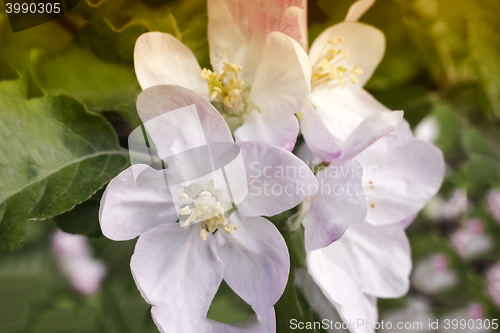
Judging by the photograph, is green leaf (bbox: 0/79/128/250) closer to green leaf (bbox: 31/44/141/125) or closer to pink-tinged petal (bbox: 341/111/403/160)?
green leaf (bbox: 31/44/141/125)

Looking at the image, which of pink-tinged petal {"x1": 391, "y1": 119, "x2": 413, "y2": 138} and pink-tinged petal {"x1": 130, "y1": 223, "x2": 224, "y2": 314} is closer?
pink-tinged petal {"x1": 130, "y1": 223, "x2": 224, "y2": 314}

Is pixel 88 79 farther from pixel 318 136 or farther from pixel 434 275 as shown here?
pixel 434 275

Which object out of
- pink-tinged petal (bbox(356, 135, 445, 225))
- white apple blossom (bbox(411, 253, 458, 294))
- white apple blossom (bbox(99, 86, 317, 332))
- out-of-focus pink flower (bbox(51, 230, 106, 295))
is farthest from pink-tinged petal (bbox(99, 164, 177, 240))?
white apple blossom (bbox(411, 253, 458, 294))

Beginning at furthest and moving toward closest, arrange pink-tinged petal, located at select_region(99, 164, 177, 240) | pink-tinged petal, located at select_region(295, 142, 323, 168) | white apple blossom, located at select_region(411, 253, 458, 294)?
white apple blossom, located at select_region(411, 253, 458, 294) < pink-tinged petal, located at select_region(295, 142, 323, 168) < pink-tinged petal, located at select_region(99, 164, 177, 240)

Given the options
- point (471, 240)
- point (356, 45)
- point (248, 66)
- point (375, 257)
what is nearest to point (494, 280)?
point (471, 240)

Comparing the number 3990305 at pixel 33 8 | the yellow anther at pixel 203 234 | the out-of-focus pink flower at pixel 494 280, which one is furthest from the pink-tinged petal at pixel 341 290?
the out-of-focus pink flower at pixel 494 280

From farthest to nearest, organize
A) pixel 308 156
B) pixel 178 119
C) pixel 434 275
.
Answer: pixel 434 275 < pixel 308 156 < pixel 178 119

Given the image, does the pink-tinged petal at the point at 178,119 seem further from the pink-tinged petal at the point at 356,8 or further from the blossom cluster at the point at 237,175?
the pink-tinged petal at the point at 356,8
